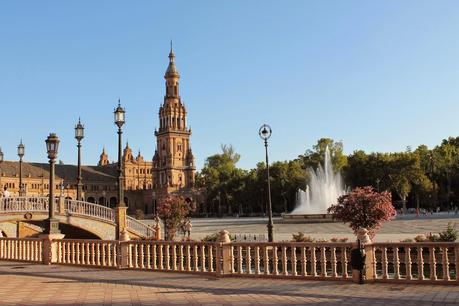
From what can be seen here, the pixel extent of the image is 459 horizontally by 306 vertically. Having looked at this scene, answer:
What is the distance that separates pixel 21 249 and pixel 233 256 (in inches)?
404

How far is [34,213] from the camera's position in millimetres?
28656

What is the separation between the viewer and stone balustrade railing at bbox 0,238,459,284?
13000 millimetres

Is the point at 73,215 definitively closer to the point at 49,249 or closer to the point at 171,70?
the point at 49,249

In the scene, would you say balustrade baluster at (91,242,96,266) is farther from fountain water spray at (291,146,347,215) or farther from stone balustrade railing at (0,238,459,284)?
fountain water spray at (291,146,347,215)

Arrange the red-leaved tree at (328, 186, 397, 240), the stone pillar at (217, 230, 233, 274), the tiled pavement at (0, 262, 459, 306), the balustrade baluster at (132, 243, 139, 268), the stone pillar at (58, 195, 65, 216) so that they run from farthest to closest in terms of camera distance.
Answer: the stone pillar at (58, 195, 65, 216), the red-leaved tree at (328, 186, 397, 240), the balustrade baluster at (132, 243, 139, 268), the stone pillar at (217, 230, 233, 274), the tiled pavement at (0, 262, 459, 306)

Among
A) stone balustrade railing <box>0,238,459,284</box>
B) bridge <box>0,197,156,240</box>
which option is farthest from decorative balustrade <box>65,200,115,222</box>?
stone balustrade railing <box>0,238,459,284</box>

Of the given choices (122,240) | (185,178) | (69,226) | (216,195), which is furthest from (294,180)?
(122,240)

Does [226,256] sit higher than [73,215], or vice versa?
[73,215]

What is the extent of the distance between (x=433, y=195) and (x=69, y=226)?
290ft

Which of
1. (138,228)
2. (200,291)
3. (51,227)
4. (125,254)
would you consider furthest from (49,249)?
(138,228)

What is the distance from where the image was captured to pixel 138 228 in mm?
33156

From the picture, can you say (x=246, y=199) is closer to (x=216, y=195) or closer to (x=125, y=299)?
(x=216, y=195)

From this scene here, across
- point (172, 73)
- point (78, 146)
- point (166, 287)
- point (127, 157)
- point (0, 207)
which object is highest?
point (172, 73)

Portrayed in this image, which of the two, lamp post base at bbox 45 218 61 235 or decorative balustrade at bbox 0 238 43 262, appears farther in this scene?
decorative balustrade at bbox 0 238 43 262
